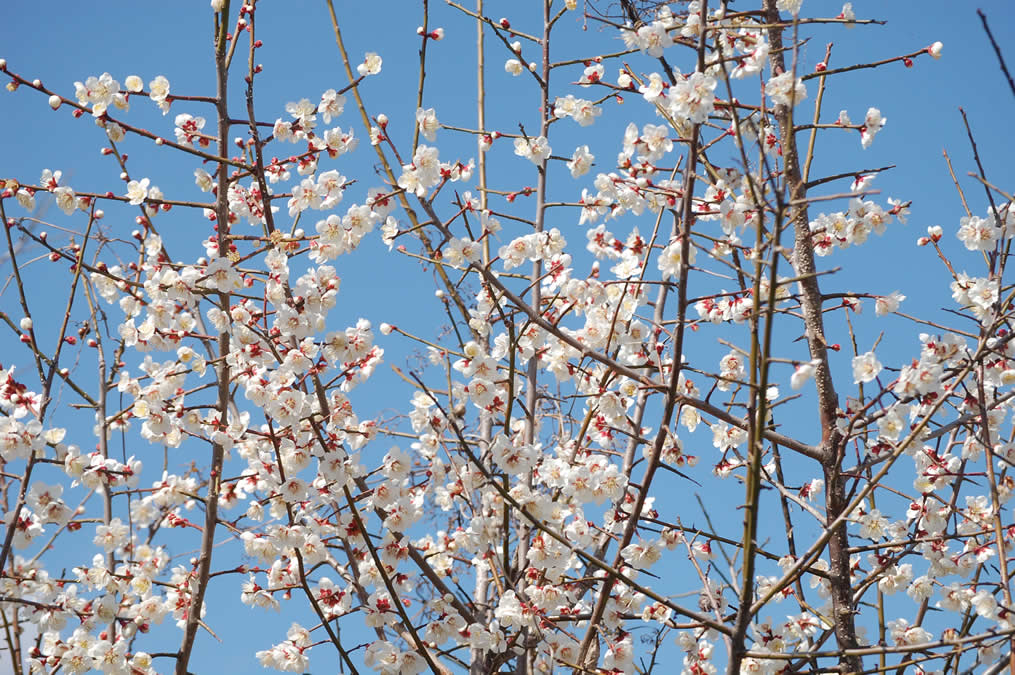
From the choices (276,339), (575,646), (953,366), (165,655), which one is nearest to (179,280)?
(276,339)

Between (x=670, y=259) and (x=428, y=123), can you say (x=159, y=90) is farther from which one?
(x=670, y=259)

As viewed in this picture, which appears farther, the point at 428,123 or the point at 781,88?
the point at 428,123

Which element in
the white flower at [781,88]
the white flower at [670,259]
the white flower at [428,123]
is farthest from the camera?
the white flower at [428,123]

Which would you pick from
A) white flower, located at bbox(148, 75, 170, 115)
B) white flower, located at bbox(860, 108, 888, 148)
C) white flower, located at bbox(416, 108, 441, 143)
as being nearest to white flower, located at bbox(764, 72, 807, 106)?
white flower, located at bbox(860, 108, 888, 148)

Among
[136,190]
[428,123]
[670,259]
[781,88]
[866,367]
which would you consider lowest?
[866,367]

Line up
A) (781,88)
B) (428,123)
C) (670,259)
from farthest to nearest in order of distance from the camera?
(428,123) < (670,259) < (781,88)

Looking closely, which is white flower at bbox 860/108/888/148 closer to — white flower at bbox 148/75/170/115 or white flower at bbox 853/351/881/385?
white flower at bbox 853/351/881/385

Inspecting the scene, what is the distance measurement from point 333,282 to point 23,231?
3.87 ft

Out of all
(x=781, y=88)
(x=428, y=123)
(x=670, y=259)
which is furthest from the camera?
(x=428, y=123)

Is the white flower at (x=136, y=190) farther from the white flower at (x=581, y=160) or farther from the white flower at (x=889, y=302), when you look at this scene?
the white flower at (x=889, y=302)

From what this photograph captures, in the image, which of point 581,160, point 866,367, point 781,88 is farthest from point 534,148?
point 866,367

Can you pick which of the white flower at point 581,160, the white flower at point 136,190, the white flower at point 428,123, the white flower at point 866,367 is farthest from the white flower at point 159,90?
the white flower at point 866,367

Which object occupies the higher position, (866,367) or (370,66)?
(370,66)

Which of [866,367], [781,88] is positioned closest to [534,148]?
[781,88]
